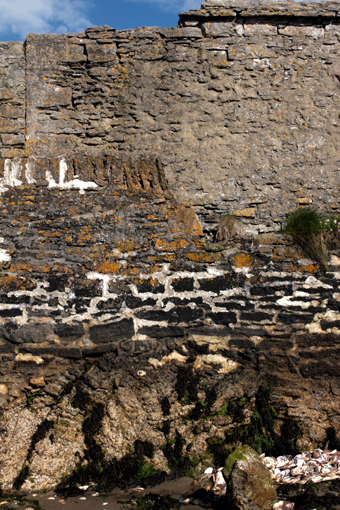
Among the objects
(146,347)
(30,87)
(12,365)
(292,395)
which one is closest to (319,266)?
(292,395)

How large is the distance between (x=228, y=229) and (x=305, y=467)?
236cm

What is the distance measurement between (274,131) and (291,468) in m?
3.91

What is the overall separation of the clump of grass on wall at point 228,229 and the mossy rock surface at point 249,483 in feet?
7.27

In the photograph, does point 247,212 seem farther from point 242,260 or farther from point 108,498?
point 108,498

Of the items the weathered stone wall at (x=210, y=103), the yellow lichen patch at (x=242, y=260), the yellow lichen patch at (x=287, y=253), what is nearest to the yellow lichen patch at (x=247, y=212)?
the weathered stone wall at (x=210, y=103)

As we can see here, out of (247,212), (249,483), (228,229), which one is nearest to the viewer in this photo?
(249,483)

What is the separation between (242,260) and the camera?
2957 mm

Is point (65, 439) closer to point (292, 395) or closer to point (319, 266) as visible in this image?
point (292, 395)

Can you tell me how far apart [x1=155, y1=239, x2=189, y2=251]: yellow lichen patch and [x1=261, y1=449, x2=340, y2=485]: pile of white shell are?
1735 millimetres

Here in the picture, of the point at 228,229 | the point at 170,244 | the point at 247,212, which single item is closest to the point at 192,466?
the point at 170,244

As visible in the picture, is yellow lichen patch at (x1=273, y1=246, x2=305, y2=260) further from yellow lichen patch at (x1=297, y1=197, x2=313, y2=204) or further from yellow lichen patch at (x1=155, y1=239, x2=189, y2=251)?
yellow lichen patch at (x1=297, y1=197, x2=313, y2=204)

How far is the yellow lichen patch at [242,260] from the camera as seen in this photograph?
295 centimetres

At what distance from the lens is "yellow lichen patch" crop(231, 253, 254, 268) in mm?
2945

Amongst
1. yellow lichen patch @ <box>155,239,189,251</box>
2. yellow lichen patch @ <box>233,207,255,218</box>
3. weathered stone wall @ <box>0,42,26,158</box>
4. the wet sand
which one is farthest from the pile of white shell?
weathered stone wall @ <box>0,42,26,158</box>
